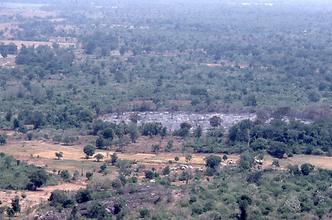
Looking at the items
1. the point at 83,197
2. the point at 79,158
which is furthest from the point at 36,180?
the point at 79,158

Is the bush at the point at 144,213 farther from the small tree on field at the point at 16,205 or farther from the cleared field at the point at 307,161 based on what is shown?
the cleared field at the point at 307,161

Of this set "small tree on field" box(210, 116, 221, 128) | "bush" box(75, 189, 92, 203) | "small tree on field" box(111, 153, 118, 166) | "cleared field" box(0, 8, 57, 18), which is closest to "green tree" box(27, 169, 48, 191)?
"bush" box(75, 189, 92, 203)

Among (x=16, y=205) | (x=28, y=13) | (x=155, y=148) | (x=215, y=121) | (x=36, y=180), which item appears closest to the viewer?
(x=16, y=205)

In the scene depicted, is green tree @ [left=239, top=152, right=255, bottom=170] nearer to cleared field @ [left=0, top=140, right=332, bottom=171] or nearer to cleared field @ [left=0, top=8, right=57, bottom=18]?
cleared field @ [left=0, top=140, right=332, bottom=171]

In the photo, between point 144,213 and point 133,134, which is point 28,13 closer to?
point 133,134

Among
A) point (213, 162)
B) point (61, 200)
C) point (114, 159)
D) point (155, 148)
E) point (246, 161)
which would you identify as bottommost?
point (155, 148)

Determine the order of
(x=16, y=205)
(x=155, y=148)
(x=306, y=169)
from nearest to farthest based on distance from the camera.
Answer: (x=16, y=205) < (x=306, y=169) < (x=155, y=148)

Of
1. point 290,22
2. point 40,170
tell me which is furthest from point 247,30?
point 40,170

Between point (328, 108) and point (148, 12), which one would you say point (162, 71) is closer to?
point (328, 108)

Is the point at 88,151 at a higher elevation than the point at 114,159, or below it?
below

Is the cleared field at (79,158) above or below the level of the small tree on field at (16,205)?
below

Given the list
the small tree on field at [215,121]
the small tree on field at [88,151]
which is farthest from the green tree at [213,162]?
the small tree on field at [215,121]
